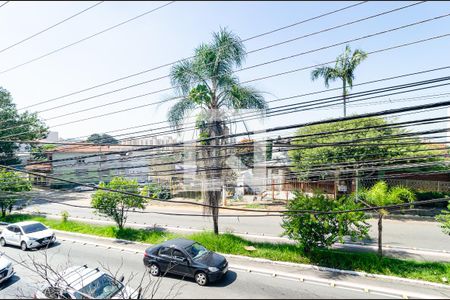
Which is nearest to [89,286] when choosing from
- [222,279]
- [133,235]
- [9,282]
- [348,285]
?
[222,279]

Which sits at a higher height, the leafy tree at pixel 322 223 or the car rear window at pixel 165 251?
the leafy tree at pixel 322 223

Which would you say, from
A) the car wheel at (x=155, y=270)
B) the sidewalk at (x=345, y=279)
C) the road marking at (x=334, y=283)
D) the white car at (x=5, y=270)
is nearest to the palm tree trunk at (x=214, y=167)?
the sidewalk at (x=345, y=279)

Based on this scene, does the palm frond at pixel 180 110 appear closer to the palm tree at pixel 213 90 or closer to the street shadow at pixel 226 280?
the palm tree at pixel 213 90

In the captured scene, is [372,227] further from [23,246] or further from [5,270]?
[23,246]

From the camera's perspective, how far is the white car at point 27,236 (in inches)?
519

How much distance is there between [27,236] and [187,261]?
30.2ft

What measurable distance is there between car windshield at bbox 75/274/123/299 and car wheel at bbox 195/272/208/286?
268 cm

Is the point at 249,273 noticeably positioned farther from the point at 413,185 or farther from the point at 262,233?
the point at 413,185

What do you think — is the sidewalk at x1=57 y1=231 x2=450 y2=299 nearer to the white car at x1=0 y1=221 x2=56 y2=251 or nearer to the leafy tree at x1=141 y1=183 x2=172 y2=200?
the leafy tree at x1=141 y1=183 x2=172 y2=200

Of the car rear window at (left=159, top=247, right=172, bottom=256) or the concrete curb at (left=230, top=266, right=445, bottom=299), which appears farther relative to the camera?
the car rear window at (left=159, top=247, right=172, bottom=256)

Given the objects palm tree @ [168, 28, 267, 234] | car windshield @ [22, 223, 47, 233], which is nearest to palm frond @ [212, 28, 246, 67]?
palm tree @ [168, 28, 267, 234]

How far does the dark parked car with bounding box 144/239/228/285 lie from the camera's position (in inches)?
354

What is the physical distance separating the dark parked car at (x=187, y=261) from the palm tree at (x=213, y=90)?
104 inches

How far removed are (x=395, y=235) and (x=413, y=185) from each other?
7.29m
